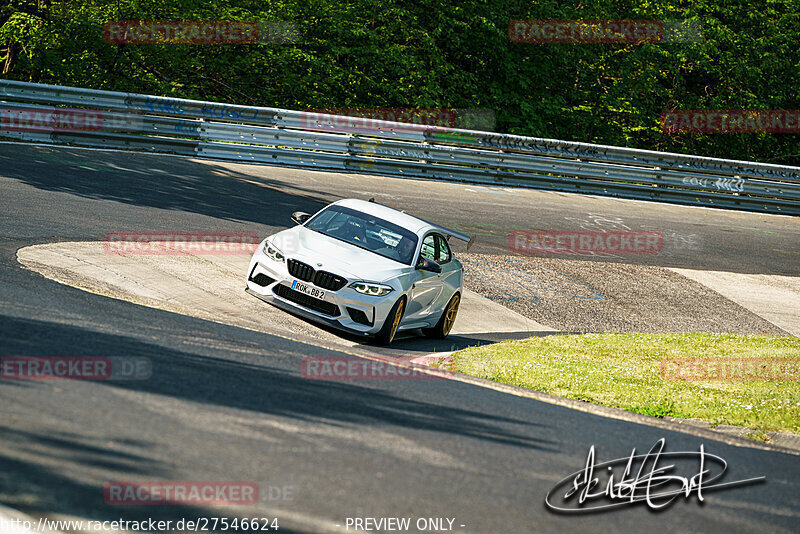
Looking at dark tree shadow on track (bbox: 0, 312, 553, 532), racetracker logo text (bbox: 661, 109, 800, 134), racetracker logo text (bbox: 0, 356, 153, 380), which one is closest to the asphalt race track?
dark tree shadow on track (bbox: 0, 312, 553, 532)

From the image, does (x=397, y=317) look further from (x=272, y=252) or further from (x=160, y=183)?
(x=160, y=183)

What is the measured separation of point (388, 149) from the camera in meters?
22.8

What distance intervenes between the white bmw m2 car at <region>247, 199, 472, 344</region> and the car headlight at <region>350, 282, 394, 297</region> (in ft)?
0.04

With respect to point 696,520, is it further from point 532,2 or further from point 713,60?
point 713,60

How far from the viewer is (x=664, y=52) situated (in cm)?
3216

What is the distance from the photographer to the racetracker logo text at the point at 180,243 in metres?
12.4

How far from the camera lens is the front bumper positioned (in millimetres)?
10547

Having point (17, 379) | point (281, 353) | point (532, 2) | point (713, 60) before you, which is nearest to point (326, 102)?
point (532, 2)

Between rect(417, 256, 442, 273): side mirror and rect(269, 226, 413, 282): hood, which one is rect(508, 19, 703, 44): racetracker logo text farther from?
rect(269, 226, 413, 282): hood

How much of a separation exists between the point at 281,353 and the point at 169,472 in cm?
344

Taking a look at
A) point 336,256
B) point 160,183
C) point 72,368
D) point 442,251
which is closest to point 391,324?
point 336,256

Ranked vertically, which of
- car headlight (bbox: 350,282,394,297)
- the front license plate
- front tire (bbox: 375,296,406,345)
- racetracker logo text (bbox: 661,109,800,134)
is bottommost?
front tire (bbox: 375,296,406,345)

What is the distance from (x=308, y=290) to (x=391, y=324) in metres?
1.16
